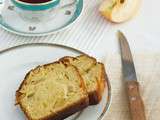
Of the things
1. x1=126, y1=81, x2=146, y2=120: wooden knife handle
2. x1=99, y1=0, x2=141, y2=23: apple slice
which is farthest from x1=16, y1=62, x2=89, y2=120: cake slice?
x1=99, y1=0, x2=141, y2=23: apple slice

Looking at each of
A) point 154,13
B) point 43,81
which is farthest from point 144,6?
point 43,81

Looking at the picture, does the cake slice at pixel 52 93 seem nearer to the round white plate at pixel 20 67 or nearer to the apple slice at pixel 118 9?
the round white plate at pixel 20 67

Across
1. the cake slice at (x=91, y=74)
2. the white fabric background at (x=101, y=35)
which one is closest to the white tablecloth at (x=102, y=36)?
the white fabric background at (x=101, y=35)

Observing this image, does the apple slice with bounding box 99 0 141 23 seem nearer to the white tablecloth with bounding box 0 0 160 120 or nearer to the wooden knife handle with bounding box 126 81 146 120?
the white tablecloth with bounding box 0 0 160 120

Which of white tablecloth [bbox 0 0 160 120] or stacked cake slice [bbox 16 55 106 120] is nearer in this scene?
stacked cake slice [bbox 16 55 106 120]

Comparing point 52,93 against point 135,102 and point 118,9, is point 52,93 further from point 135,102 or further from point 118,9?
point 118,9

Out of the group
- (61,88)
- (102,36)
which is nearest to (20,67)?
(61,88)
